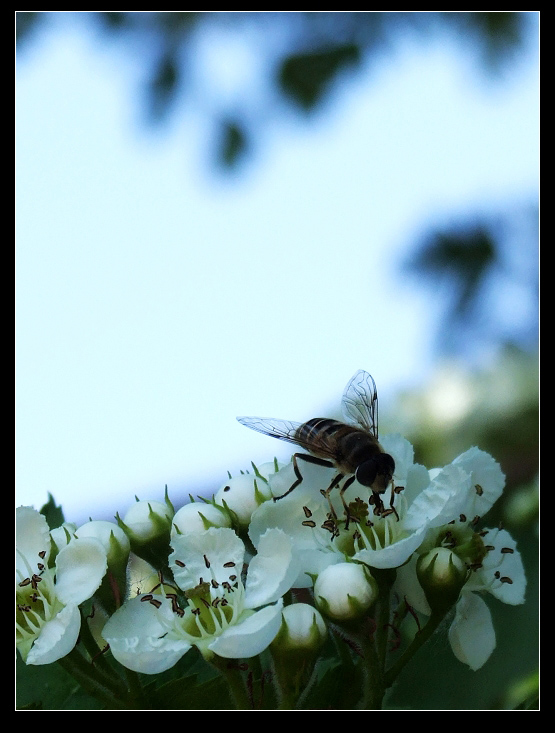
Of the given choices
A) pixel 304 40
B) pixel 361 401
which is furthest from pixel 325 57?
pixel 361 401

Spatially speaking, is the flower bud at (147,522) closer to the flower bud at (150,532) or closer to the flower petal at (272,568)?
the flower bud at (150,532)

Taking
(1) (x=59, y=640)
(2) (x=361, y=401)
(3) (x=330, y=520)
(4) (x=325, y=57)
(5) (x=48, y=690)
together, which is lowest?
(5) (x=48, y=690)

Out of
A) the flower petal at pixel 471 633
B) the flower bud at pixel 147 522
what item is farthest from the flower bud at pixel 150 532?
the flower petal at pixel 471 633

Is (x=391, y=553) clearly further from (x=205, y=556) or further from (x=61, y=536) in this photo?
(x=61, y=536)

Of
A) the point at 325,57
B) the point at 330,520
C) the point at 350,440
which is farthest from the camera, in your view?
the point at 325,57

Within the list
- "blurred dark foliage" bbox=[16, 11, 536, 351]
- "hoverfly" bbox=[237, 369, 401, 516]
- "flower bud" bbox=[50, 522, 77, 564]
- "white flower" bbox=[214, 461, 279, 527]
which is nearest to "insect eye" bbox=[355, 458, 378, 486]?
"hoverfly" bbox=[237, 369, 401, 516]
